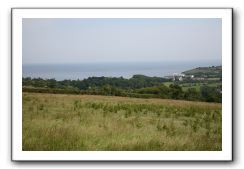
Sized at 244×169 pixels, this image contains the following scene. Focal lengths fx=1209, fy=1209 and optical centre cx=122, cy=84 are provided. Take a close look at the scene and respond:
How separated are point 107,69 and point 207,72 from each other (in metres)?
0.89

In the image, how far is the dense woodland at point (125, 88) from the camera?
35.5 ft

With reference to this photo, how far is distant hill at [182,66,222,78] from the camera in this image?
10.8 meters

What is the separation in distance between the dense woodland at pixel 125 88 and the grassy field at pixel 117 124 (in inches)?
2.0

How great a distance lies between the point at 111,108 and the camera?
10922 mm

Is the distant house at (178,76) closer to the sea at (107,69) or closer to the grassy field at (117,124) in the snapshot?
the sea at (107,69)

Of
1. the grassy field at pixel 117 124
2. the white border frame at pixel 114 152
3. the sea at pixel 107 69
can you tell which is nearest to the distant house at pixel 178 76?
the sea at pixel 107 69

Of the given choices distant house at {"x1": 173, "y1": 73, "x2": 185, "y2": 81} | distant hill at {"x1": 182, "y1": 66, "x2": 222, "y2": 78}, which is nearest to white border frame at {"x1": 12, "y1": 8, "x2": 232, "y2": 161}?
distant hill at {"x1": 182, "y1": 66, "x2": 222, "y2": 78}

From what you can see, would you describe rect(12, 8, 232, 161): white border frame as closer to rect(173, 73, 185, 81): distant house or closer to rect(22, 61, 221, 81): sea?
rect(22, 61, 221, 81): sea

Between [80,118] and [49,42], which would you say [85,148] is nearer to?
[80,118]

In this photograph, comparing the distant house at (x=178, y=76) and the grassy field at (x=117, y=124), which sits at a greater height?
the distant house at (x=178, y=76)

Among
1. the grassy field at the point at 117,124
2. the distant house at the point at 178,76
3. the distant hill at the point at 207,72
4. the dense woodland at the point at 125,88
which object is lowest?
the grassy field at the point at 117,124

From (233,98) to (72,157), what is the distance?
154 centimetres

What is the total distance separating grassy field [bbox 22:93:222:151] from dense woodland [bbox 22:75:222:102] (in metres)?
0.05

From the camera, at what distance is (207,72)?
35.4 ft
